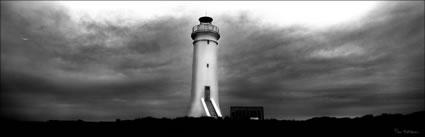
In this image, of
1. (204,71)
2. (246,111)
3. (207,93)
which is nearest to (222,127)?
(246,111)

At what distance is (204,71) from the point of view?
19.1m

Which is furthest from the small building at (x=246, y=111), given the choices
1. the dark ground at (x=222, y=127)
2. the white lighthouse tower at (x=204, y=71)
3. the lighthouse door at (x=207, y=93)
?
the dark ground at (x=222, y=127)

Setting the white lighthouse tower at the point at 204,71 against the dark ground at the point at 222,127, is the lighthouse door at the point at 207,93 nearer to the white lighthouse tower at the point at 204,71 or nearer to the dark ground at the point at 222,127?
the white lighthouse tower at the point at 204,71

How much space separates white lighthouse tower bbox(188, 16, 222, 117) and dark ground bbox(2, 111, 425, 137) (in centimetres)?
748

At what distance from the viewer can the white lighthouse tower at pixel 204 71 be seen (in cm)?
1842

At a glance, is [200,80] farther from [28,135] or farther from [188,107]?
[28,135]

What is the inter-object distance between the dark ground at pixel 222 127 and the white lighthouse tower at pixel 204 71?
7.48 m

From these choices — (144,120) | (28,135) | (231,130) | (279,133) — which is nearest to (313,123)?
(279,133)

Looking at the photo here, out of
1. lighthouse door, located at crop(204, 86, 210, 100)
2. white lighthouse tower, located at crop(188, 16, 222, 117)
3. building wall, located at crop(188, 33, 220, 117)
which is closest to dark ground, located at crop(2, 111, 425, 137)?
white lighthouse tower, located at crop(188, 16, 222, 117)

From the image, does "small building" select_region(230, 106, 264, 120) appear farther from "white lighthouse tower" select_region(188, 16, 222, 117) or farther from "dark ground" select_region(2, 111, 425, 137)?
"dark ground" select_region(2, 111, 425, 137)

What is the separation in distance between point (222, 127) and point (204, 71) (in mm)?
9185

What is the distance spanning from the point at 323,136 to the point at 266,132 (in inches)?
84.2

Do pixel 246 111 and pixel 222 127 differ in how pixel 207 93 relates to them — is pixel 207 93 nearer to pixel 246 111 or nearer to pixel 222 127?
pixel 246 111

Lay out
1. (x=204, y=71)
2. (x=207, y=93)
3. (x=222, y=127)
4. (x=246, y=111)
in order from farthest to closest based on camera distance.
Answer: (x=204, y=71) < (x=207, y=93) < (x=246, y=111) < (x=222, y=127)
